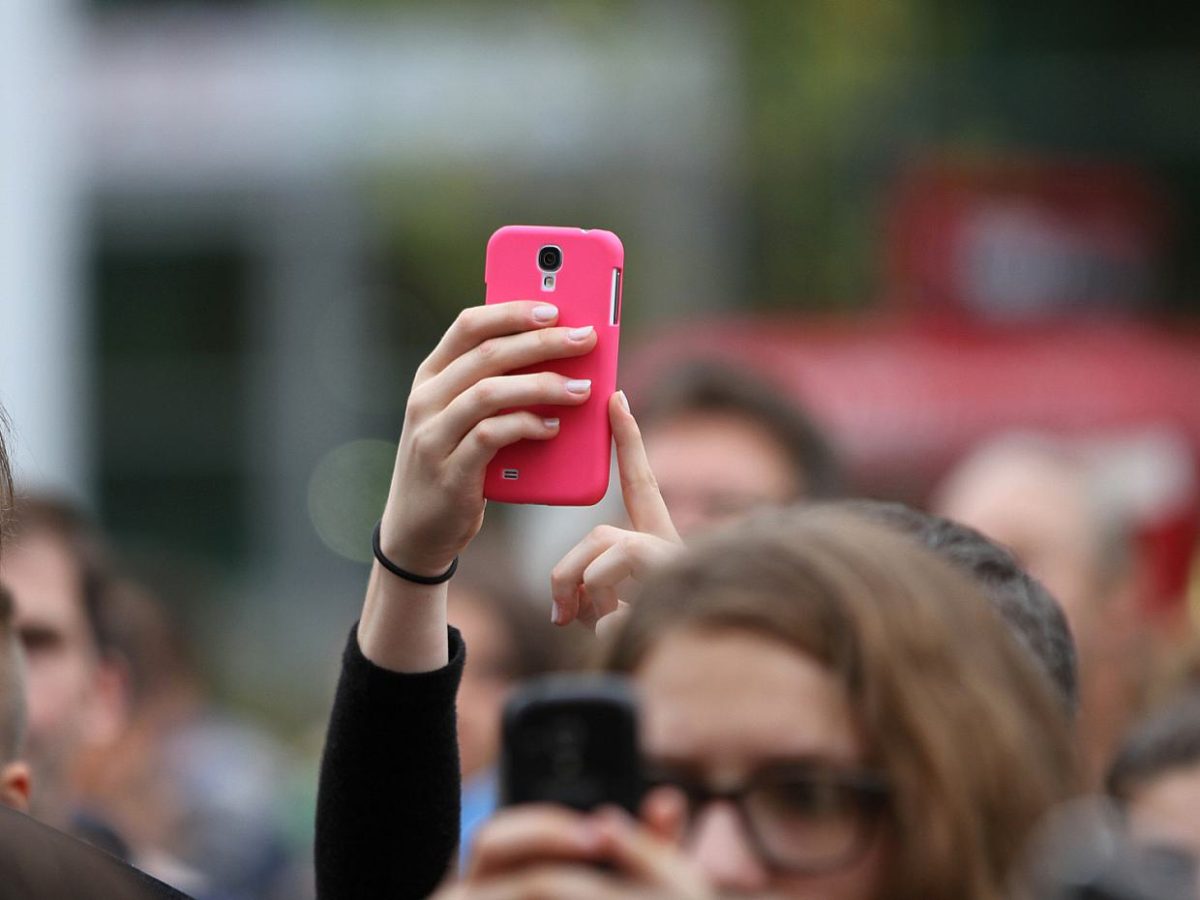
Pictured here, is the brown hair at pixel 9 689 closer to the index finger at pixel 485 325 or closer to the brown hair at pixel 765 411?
the index finger at pixel 485 325

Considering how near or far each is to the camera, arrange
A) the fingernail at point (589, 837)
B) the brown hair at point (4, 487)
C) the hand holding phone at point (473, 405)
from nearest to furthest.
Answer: the fingernail at point (589, 837)
the hand holding phone at point (473, 405)
the brown hair at point (4, 487)

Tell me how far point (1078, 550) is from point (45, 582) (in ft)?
8.05

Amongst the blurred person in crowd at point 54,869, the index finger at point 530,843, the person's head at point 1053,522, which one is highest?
the index finger at point 530,843

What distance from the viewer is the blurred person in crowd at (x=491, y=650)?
174 inches

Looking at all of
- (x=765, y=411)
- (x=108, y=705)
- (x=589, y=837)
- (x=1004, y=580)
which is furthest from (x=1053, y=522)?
(x=589, y=837)

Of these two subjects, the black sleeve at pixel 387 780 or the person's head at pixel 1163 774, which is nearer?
the black sleeve at pixel 387 780

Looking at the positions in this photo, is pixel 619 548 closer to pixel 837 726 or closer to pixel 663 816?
pixel 837 726

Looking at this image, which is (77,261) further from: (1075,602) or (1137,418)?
(1075,602)

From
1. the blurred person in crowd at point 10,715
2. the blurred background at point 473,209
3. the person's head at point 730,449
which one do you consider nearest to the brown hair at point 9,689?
the blurred person in crowd at point 10,715

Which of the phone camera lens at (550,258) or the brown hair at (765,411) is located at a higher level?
the phone camera lens at (550,258)

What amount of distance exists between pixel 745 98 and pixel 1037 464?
12.5 meters

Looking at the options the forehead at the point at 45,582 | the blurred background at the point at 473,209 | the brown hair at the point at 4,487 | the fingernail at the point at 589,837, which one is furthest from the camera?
the blurred background at the point at 473,209

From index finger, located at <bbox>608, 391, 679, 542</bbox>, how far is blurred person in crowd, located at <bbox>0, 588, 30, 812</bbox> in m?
0.90

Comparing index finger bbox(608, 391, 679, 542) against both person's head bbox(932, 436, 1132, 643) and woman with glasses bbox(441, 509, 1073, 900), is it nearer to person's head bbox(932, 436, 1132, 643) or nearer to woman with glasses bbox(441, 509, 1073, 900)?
woman with glasses bbox(441, 509, 1073, 900)
